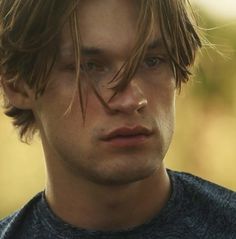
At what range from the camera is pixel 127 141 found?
2482 mm

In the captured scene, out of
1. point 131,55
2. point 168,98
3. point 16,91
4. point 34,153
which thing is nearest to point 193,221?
point 168,98

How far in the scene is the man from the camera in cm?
252

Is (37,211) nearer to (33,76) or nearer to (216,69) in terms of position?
(33,76)

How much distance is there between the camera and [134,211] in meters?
2.67

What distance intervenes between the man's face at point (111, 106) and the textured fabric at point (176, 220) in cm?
18

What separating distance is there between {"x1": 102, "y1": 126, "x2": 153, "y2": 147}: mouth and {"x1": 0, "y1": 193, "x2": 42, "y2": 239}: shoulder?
0.48 meters

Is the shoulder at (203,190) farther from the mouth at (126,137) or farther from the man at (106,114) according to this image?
the mouth at (126,137)

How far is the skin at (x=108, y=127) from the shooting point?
251 centimetres

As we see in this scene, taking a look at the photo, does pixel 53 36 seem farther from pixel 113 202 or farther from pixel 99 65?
pixel 113 202

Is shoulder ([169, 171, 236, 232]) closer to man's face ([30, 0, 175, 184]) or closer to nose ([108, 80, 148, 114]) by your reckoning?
man's face ([30, 0, 175, 184])

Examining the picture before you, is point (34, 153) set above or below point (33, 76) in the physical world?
below

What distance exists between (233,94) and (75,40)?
6902 mm

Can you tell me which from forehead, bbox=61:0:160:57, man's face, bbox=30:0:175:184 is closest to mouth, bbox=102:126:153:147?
man's face, bbox=30:0:175:184

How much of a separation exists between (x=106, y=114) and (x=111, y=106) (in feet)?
0.10
